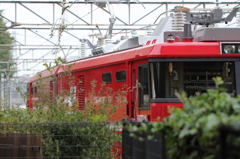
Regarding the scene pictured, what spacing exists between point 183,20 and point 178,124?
28.7 ft

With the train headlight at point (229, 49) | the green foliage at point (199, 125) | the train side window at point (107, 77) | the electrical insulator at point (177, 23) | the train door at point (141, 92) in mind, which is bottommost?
the green foliage at point (199, 125)

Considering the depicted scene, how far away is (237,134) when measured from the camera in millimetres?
3121

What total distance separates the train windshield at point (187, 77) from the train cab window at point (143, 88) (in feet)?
0.68

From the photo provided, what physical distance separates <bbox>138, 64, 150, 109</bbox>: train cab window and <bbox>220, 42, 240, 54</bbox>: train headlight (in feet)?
5.20

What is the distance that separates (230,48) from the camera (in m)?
10.5

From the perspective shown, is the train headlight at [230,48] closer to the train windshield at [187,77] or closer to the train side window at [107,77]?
the train windshield at [187,77]

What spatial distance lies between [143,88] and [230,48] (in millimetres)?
1931

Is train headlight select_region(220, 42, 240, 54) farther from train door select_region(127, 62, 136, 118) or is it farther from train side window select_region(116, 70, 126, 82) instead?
train side window select_region(116, 70, 126, 82)

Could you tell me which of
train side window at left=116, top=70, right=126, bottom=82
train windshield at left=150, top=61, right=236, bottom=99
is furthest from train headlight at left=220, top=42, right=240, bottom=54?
train side window at left=116, top=70, right=126, bottom=82

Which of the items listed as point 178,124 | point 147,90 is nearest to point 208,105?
point 178,124

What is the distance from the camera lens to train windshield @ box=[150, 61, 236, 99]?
1022 centimetres

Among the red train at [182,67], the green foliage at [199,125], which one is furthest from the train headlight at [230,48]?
the green foliage at [199,125]

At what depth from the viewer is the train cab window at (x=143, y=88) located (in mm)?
10477

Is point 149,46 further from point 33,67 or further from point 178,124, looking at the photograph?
point 33,67
